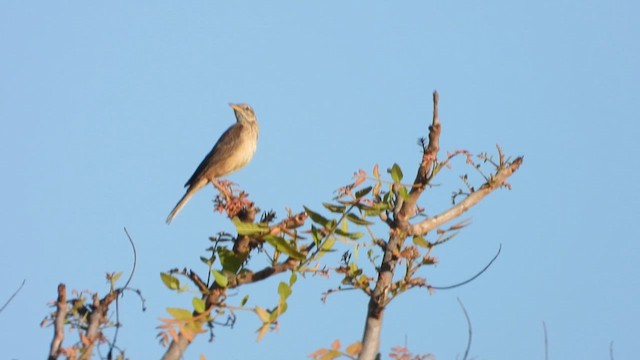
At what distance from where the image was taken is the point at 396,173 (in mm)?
4480

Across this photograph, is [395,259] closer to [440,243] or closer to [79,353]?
[440,243]

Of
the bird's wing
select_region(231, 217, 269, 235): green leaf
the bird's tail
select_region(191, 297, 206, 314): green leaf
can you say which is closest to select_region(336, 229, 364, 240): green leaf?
select_region(231, 217, 269, 235): green leaf

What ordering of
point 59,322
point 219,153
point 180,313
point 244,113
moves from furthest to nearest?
point 244,113 < point 219,153 < point 180,313 < point 59,322

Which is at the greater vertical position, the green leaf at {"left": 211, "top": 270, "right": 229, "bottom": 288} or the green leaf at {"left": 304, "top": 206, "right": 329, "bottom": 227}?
the green leaf at {"left": 304, "top": 206, "right": 329, "bottom": 227}

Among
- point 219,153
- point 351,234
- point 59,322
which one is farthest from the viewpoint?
point 219,153

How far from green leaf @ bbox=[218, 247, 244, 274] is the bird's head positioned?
8.96 metres

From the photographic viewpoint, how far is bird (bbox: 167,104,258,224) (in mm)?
11648

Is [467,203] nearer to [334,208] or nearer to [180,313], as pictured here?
[334,208]

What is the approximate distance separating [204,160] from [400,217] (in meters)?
7.95

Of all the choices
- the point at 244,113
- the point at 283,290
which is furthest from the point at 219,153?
the point at 283,290

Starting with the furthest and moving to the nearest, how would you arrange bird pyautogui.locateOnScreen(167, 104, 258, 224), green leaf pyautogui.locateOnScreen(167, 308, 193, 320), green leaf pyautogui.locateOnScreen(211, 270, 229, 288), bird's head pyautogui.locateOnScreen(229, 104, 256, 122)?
1. bird's head pyautogui.locateOnScreen(229, 104, 256, 122)
2. bird pyautogui.locateOnScreen(167, 104, 258, 224)
3. green leaf pyautogui.locateOnScreen(211, 270, 229, 288)
4. green leaf pyautogui.locateOnScreen(167, 308, 193, 320)

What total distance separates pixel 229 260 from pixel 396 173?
2.79ft

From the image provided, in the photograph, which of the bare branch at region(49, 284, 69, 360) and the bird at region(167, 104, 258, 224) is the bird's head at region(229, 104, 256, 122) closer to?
the bird at region(167, 104, 258, 224)

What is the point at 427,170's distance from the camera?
4.40 meters
